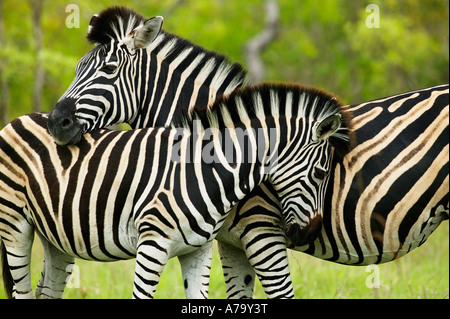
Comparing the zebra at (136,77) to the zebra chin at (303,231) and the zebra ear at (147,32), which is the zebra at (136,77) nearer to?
the zebra ear at (147,32)

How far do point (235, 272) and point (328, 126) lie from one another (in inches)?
67.2

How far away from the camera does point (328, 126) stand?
182 inches

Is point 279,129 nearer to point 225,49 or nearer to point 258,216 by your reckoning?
point 258,216

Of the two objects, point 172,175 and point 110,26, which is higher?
point 110,26

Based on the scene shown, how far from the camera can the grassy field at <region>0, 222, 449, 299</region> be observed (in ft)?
23.7

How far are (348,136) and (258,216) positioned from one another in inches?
39.1

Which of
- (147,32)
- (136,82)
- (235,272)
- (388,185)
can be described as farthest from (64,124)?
(388,185)

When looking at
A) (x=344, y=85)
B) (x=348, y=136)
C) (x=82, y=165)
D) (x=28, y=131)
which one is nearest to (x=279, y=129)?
(x=348, y=136)

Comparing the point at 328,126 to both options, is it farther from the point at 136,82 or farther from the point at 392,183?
the point at 136,82

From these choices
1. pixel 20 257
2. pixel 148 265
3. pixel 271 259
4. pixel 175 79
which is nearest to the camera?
pixel 148 265

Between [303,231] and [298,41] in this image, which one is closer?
[303,231]

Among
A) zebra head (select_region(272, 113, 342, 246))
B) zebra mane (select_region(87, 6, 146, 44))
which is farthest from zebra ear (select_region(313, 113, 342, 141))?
zebra mane (select_region(87, 6, 146, 44))

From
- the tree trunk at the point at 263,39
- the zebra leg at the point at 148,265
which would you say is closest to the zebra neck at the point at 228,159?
the zebra leg at the point at 148,265

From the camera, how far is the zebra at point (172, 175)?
454cm
